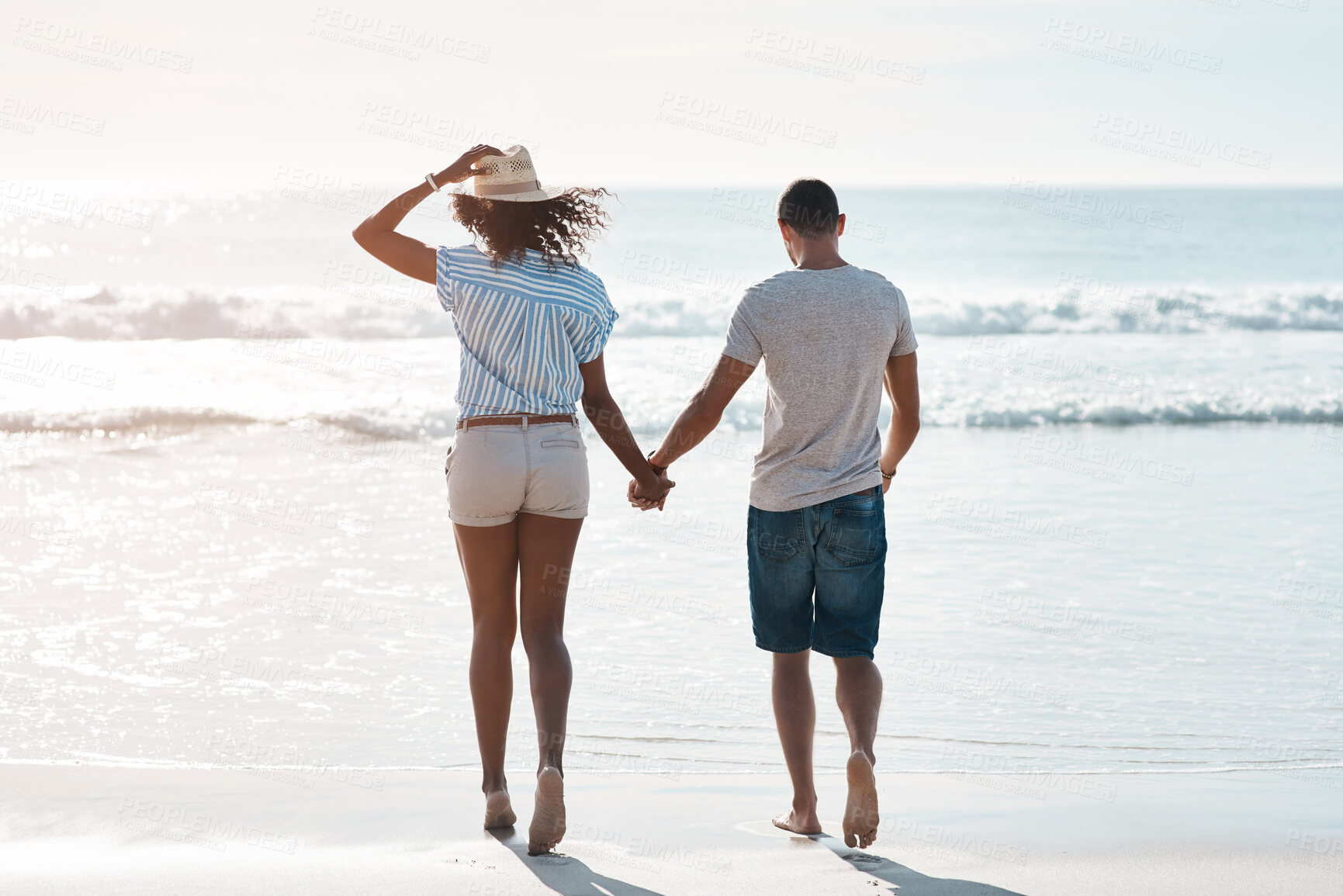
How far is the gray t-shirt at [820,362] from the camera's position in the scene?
311 centimetres

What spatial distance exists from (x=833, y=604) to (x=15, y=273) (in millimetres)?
32434

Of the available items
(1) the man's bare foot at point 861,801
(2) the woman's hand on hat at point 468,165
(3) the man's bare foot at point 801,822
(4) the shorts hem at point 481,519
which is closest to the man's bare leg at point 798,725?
(3) the man's bare foot at point 801,822

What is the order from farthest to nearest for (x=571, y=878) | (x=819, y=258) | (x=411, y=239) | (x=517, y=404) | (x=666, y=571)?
1. (x=666, y=571)
2. (x=819, y=258)
3. (x=411, y=239)
4. (x=517, y=404)
5. (x=571, y=878)

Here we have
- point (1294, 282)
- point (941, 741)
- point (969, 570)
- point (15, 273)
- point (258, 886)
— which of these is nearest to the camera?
point (258, 886)

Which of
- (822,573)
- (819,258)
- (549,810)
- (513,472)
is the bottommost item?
(549,810)

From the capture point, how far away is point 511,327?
2988 mm

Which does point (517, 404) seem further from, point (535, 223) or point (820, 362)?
point (820, 362)

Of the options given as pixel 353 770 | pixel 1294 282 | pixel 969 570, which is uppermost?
pixel 1294 282

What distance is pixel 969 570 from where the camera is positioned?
6445 mm

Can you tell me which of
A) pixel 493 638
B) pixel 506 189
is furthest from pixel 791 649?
pixel 506 189

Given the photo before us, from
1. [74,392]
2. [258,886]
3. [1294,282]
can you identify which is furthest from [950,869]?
[1294,282]

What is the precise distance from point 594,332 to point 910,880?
1.53 meters

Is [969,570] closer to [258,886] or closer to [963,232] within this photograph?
[258,886]

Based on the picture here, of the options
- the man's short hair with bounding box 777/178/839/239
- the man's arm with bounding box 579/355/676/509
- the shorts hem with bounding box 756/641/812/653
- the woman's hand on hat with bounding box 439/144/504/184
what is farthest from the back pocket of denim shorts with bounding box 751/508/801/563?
the woman's hand on hat with bounding box 439/144/504/184
